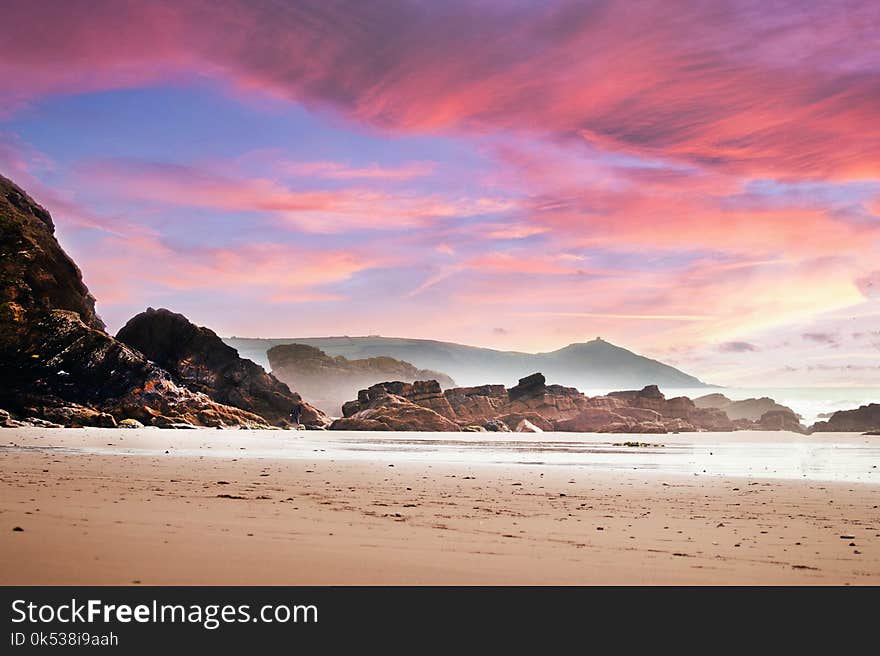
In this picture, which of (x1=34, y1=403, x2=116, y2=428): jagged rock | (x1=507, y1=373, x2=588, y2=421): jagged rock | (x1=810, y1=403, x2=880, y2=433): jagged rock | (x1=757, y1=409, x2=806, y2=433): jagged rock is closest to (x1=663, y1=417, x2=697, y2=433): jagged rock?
(x1=757, y1=409, x2=806, y2=433): jagged rock

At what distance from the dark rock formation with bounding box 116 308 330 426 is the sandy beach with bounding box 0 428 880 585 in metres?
37.8

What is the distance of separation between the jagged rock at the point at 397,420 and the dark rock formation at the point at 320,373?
84657 mm

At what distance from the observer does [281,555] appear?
5.84 meters

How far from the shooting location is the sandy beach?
5.43 meters

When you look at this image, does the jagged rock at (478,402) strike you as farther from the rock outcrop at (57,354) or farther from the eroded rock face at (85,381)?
the eroded rock face at (85,381)

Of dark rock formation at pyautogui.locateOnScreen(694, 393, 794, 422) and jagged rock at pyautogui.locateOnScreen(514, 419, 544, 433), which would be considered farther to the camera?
dark rock formation at pyautogui.locateOnScreen(694, 393, 794, 422)

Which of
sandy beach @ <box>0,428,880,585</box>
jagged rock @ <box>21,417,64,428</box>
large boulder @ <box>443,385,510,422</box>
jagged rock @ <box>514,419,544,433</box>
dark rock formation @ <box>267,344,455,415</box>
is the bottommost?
jagged rock @ <box>514,419,544,433</box>

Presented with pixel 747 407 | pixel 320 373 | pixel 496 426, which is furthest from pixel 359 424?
pixel 320 373

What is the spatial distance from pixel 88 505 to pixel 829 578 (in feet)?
26.4

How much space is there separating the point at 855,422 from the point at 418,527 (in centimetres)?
6416

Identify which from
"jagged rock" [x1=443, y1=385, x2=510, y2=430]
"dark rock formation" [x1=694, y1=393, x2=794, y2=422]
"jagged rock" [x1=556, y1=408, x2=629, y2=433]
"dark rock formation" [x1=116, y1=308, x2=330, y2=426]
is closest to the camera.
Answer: "dark rock formation" [x1=116, y1=308, x2=330, y2=426]

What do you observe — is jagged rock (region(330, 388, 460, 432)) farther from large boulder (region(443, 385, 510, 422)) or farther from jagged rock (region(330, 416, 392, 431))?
large boulder (region(443, 385, 510, 422))
